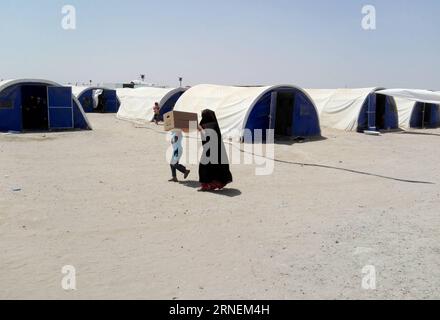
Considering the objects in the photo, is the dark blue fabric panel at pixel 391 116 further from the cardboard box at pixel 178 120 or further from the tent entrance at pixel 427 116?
the cardboard box at pixel 178 120

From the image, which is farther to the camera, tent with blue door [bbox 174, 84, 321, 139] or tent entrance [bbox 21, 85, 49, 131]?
tent entrance [bbox 21, 85, 49, 131]

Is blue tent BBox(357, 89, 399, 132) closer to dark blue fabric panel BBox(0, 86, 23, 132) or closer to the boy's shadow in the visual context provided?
the boy's shadow

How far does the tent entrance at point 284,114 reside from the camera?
18016mm

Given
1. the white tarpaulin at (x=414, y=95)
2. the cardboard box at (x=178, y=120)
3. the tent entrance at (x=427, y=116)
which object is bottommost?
the tent entrance at (x=427, y=116)

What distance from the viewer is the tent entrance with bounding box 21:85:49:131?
1982 centimetres

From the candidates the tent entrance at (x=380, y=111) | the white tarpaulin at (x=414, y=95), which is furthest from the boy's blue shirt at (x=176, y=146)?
the tent entrance at (x=380, y=111)

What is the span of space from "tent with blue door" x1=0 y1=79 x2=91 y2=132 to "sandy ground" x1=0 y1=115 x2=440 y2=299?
770cm

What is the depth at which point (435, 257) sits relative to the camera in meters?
5.05

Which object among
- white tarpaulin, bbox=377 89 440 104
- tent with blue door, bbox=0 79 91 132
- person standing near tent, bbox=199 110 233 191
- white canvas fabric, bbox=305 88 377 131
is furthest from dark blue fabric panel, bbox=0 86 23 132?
white tarpaulin, bbox=377 89 440 104

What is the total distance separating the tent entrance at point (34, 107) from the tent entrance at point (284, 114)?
10.6 metres

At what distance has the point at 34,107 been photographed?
Answer: 19.9 m

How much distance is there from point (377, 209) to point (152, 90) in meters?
22.9

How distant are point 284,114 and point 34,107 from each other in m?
11.6

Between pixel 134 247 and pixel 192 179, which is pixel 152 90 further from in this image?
pixel 134 247
